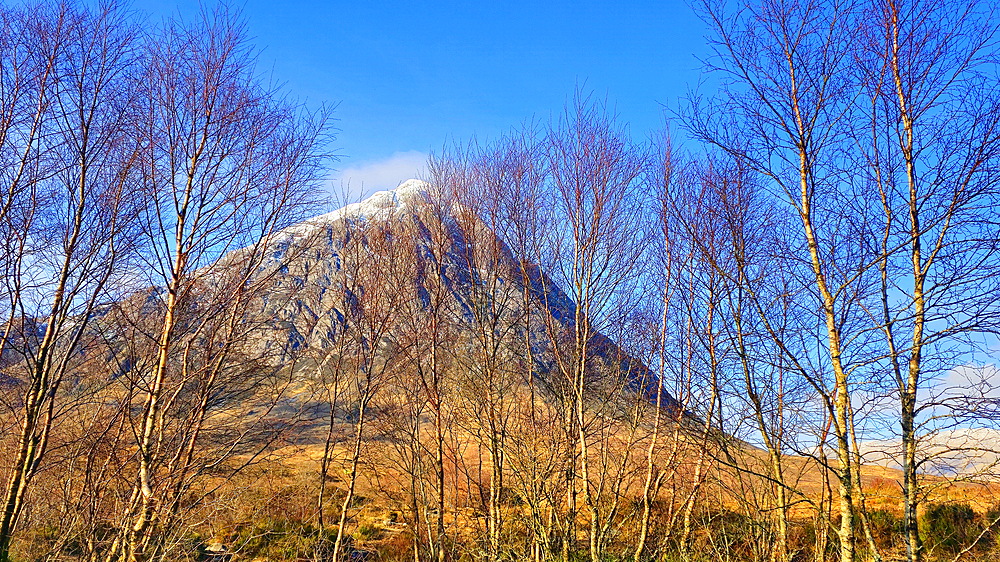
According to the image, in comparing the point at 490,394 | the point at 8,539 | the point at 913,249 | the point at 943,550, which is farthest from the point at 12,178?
the point at 943,550

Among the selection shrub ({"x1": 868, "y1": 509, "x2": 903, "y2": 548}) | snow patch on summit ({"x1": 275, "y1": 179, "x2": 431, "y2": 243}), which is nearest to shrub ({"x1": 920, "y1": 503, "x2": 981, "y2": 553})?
shrub ({"x1": 868, "y1": 509, "x2": 903, "y2": 548})

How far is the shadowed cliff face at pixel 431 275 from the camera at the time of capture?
952 cm

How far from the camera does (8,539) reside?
5.84m

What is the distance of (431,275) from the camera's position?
41.4 ft

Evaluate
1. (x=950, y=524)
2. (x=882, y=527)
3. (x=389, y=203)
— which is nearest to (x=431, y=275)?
(x=389, y=203)

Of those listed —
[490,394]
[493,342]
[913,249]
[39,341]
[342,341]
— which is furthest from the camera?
[342,341]

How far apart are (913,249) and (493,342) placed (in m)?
7.06

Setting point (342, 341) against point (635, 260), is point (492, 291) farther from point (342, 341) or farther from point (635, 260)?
point (342, 341)

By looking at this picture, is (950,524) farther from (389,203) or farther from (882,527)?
(389,203)

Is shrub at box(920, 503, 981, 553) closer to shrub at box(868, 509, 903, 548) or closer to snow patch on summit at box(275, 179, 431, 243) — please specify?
shrub at box(868, 509, 903, 548)

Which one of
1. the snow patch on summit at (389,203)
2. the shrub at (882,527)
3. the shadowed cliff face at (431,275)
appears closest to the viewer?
the shadowed cliff face at (431,275)

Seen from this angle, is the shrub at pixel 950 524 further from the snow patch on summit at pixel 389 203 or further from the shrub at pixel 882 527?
the snow patch on summit at pixel 389 203

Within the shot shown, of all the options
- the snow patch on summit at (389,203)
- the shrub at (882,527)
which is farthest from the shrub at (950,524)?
the snow patch on summit at (389,203)

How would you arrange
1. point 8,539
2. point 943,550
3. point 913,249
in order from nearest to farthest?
1. point 913,249
2. point 8,539
3. point 943,550
